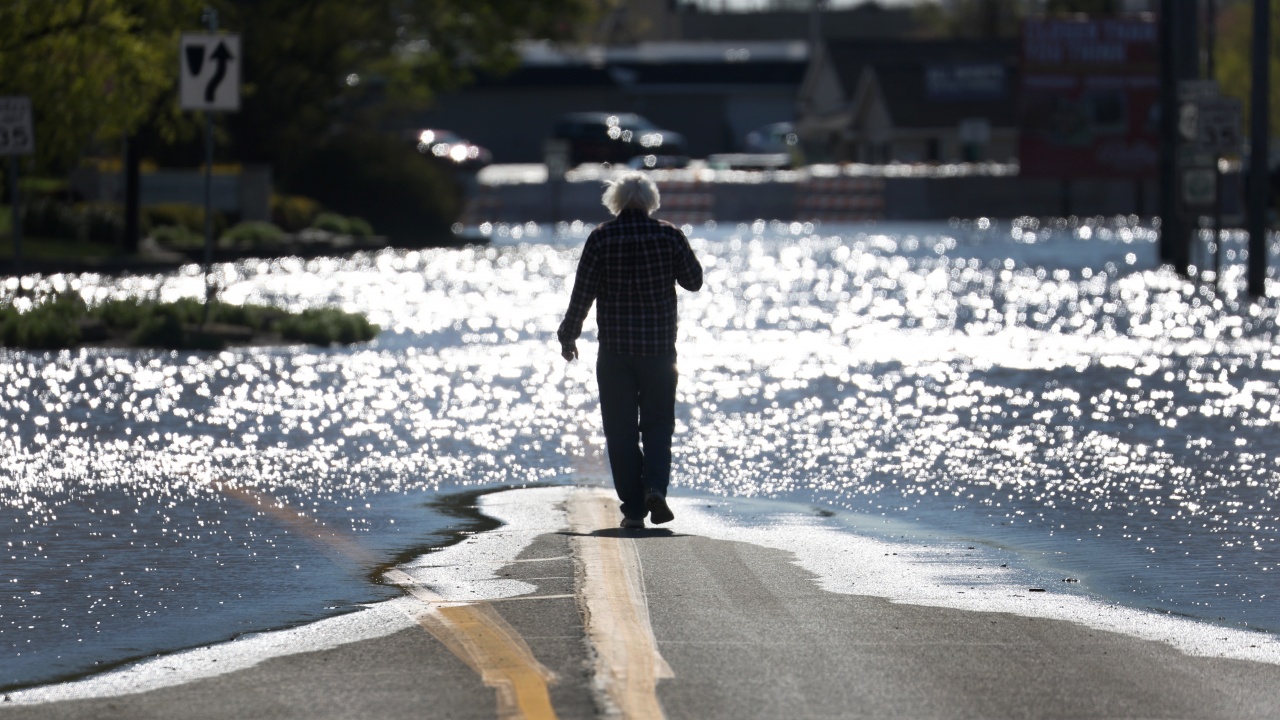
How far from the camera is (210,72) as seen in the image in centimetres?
2075

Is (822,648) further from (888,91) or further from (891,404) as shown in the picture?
(888,91)

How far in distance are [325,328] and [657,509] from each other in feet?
36.8

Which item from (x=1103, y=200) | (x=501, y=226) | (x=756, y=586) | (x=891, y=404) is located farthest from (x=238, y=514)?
(x=1103, y=200)

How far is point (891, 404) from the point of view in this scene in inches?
658

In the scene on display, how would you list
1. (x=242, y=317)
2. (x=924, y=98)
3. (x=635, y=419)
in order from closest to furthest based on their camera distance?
(x=635, y=419) < (x=242, y=317) < (x=924, y=98)

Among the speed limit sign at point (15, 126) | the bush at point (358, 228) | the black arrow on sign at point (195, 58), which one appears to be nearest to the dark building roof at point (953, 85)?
the bush at point (358, 228)

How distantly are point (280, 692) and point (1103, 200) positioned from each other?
191 feet

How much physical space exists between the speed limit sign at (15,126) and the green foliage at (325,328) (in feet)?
10.1

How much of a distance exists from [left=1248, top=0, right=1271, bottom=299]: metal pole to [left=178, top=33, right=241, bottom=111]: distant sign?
41.3 ft

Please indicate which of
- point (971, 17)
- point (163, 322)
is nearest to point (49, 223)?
point (163, 322)

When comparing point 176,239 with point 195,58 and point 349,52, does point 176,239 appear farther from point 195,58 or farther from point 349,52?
point 195,58

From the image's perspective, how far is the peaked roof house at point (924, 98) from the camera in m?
76.7

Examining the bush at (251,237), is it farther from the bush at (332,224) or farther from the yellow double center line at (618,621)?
the yellow double center line at (618,621)

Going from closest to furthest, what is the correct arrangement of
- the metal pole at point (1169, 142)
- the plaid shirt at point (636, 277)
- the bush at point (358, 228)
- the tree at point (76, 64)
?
the plaid shirt at point (636, 277) < the tree at point (76, 64) < the metal pole at point (1169, 142) < the bush at point (358, 228)
